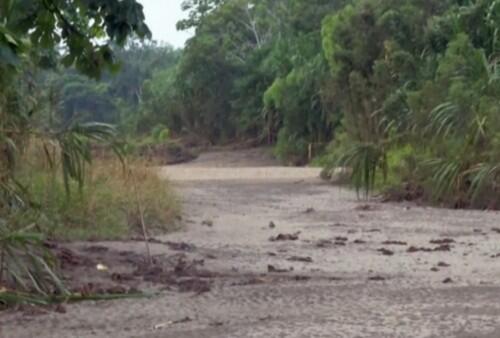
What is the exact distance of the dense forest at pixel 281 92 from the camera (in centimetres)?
1013

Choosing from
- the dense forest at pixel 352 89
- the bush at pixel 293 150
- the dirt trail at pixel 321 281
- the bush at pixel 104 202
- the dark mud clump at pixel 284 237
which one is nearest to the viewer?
the dirt trail at pixel 321 281

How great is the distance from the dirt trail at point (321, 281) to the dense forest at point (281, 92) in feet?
4.58

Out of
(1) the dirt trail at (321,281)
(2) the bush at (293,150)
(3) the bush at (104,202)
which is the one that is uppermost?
(2) the bush at (293,150)

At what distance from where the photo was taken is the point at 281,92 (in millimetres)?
46875

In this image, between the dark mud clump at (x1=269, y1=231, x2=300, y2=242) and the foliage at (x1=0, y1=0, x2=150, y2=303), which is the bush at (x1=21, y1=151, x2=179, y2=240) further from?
the dark mud clump at (x1=269, y1=231, x2=300, y2=242)

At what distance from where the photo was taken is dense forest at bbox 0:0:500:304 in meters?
10.1

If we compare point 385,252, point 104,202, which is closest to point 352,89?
point 104,202

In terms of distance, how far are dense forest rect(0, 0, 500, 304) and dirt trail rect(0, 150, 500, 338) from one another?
1.40 m

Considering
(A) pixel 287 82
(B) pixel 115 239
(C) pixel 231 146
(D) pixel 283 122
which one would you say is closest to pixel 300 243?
(B) pixel 115 239

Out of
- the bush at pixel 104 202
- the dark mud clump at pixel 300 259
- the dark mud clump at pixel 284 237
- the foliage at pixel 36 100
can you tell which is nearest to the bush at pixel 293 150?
the bush at pixel 104 202

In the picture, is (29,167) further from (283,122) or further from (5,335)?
(283,122)

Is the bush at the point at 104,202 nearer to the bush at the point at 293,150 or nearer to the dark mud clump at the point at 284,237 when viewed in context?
the dark mud clump at the point at 284,237

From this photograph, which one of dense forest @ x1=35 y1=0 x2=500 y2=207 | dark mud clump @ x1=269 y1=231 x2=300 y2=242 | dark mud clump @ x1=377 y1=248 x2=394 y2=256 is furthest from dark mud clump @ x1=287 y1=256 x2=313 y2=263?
dense forest @ x1=35 y1=0 x2=500 y2=207

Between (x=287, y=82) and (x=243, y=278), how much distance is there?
3476cm
